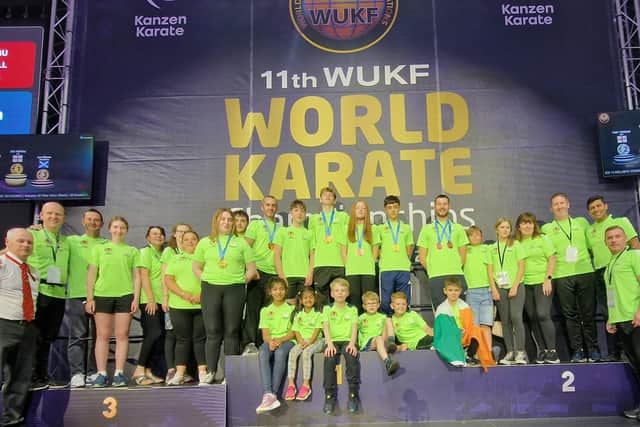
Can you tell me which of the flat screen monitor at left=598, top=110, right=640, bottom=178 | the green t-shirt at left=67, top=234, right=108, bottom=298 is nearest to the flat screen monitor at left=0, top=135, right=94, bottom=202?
the green t-shirt at left=67, top=234, right=108, bottom=298

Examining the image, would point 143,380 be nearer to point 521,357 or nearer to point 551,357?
point 521,357

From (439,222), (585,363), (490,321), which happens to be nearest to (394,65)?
(439,222)

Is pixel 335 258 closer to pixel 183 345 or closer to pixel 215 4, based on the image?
pixel 183 345

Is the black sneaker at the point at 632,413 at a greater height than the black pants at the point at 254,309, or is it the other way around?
the black pants at the point at 254,309

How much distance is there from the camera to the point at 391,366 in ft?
14.3

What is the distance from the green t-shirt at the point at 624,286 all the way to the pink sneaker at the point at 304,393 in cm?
238

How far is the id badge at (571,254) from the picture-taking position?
207 inches

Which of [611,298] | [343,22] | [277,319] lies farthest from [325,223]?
[343,22]

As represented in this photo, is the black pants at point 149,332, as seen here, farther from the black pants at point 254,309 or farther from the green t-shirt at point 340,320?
the green t-shirt at point 340,320

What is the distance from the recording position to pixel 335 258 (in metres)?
5.29

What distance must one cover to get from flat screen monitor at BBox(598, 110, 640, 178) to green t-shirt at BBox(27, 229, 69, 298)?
5207mm

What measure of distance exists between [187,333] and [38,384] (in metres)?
1.15

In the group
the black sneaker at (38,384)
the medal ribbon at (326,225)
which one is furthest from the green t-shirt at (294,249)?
the black sneaker at (38,384)

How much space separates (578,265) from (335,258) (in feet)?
6.98
